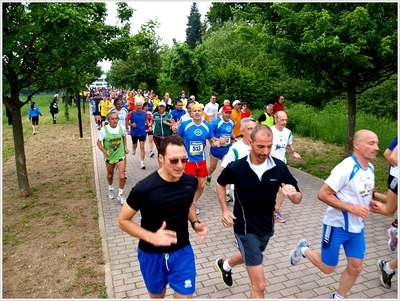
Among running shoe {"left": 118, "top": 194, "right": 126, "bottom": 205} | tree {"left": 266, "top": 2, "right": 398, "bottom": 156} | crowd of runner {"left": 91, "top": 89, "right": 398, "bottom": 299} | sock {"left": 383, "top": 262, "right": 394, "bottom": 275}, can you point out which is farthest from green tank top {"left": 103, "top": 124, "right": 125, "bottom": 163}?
sock {"left": 383, "top": 262, "right": 394, "bottom": 275}

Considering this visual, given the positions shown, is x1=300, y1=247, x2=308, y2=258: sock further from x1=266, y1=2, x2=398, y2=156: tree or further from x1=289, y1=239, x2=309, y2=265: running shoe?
x1=266, y1=2, x2=398, y2=156: tree

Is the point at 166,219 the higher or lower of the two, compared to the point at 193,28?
lower

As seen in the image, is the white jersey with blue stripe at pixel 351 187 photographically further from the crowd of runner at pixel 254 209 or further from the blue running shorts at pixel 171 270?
the blue running shorts at pixel 171 270

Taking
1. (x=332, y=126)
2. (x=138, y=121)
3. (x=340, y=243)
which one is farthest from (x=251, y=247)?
(x=332, y=126)

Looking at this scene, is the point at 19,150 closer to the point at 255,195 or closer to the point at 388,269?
the point at 255,195

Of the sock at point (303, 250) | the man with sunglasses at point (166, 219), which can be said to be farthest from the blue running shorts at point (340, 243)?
the man with sunglasses at point (166, 219)

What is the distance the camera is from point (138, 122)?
10.6m

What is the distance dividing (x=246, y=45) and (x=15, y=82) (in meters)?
22.4

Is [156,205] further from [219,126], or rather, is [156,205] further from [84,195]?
[84,195]

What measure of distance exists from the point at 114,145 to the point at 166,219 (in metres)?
4.58

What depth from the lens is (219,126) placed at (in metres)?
8.05

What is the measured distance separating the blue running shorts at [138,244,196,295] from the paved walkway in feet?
4.03

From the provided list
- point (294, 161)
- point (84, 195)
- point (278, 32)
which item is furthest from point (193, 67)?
point (84, 195)

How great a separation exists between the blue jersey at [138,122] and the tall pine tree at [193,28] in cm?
7338
